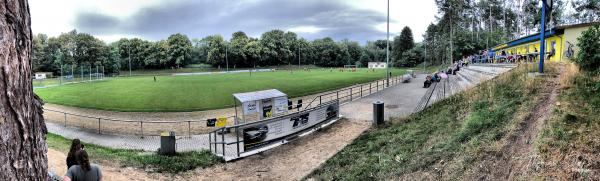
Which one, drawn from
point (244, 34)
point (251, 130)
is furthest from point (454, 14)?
point (244, 34)

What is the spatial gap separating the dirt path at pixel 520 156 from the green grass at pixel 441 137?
13.9 inches

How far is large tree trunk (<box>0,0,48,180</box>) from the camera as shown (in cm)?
206

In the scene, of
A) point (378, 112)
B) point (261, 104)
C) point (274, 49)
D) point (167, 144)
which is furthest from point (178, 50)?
point (378, 112)

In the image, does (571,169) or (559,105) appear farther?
(559,105)

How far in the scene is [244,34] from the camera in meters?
129

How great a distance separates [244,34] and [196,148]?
119117 mm

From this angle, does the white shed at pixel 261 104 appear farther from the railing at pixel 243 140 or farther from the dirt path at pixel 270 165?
the dirt path at pixel 270 165

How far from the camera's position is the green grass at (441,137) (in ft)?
23.4

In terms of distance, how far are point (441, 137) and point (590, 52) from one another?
16.9 ft

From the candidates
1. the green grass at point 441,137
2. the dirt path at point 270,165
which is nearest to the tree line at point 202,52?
the dirt path at point 270,165

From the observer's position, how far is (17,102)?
2.18 metres

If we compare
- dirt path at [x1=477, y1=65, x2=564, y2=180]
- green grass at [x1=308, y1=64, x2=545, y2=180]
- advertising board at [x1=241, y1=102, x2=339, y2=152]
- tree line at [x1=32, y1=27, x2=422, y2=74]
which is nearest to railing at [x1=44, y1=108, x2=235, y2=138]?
advertising board at [x1=241, y1=102, x2=339, y2=152]

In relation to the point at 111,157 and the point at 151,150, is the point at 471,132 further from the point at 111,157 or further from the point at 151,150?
the point at 151,150

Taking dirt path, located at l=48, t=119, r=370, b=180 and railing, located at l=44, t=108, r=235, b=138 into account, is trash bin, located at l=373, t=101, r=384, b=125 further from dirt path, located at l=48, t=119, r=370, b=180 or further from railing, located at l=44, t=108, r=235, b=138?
railing, located at l=44, t=108, r=235, b=138
